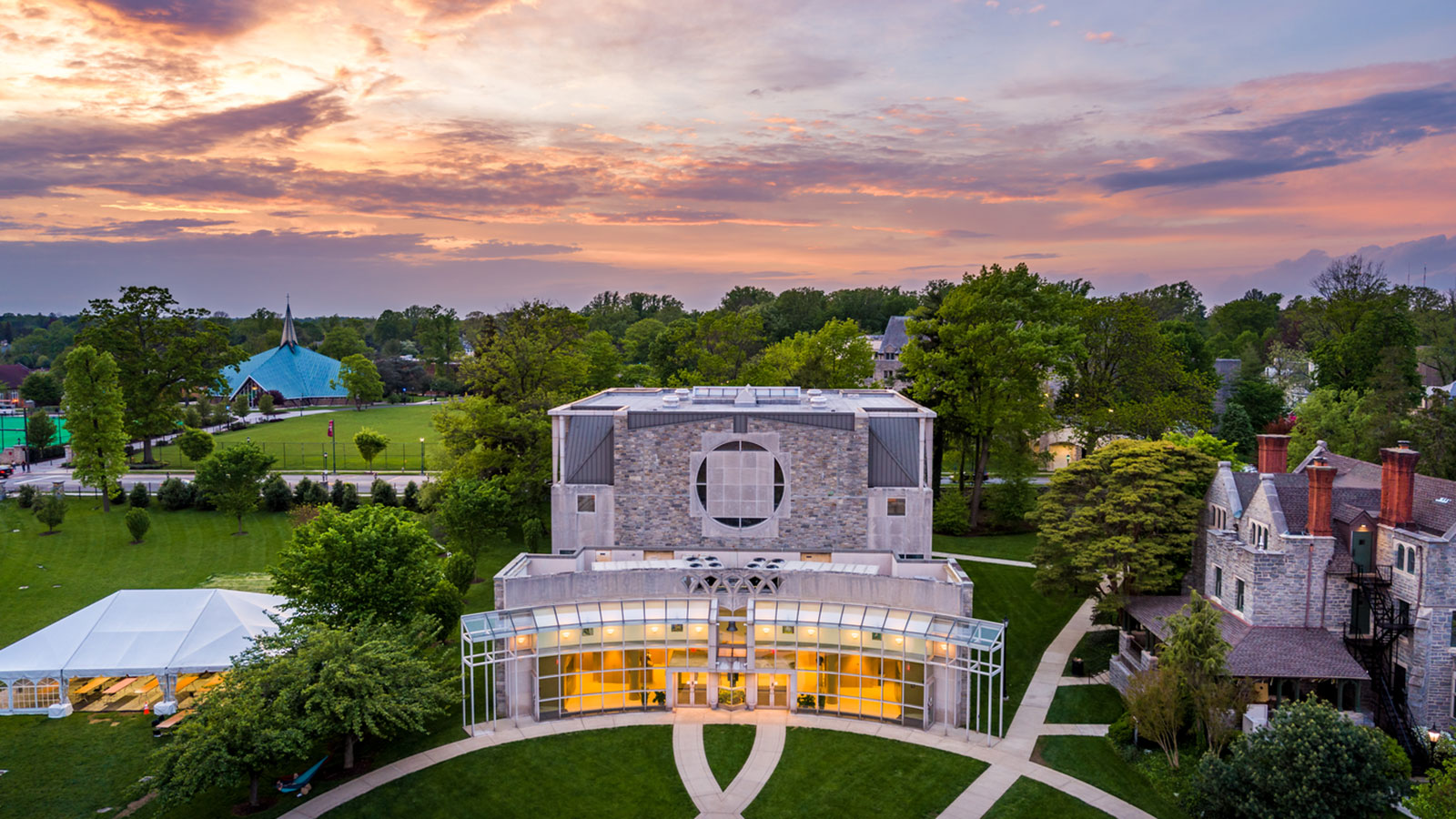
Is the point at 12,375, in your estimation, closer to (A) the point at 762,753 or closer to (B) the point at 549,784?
(B) the point at 549,784

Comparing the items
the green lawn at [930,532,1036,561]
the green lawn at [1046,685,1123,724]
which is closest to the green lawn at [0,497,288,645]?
the green lawn at [930,532,1036,561]

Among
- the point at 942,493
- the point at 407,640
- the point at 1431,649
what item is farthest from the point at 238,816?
the point at 942,493

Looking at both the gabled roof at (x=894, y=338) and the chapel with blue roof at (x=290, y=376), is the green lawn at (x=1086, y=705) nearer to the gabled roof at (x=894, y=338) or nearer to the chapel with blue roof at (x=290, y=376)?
the gabled roof at (x=894, y=338)

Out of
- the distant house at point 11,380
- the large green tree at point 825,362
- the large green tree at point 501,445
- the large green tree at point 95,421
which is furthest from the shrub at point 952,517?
the distant house at point 11,380

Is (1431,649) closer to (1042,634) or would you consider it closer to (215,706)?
(1042,634)

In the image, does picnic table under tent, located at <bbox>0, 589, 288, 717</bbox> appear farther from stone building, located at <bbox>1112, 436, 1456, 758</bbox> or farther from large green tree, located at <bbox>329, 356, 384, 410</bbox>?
large green tree, located at <bbox>329, 356, 384, 410</bbox>
